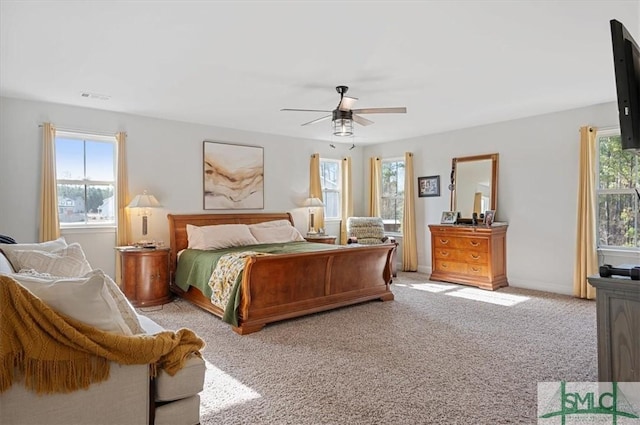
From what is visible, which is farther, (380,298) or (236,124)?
(236,124)

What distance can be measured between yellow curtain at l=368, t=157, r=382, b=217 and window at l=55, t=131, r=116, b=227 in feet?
15.5

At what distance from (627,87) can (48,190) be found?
Result: 5569 millimetres

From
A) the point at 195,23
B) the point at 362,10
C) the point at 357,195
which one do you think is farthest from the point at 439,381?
the point at 357,195

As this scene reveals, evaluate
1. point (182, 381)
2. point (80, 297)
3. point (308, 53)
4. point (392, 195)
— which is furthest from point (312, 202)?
point (80, 297)

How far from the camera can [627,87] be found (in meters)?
1.87

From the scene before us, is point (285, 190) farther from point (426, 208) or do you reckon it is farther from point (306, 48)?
point (306, 48)

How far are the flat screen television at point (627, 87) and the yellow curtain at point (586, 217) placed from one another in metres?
3.65

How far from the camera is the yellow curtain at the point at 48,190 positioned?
4645mm

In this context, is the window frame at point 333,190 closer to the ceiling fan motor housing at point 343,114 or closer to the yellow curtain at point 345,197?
the yellow curtain at point 345,197

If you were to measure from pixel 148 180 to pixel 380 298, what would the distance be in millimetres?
3642

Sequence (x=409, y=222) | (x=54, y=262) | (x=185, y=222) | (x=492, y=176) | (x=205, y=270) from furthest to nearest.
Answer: (x=409, y=222) < (x=492, y=176) < (x=185, y=222) < (x=205, y=270) < (x=54, y=262)

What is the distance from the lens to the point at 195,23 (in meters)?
2.76

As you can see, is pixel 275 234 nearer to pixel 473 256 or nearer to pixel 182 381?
pixel 473 256

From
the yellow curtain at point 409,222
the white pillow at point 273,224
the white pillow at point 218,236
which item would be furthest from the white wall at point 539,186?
the white pillow at point 218,236
